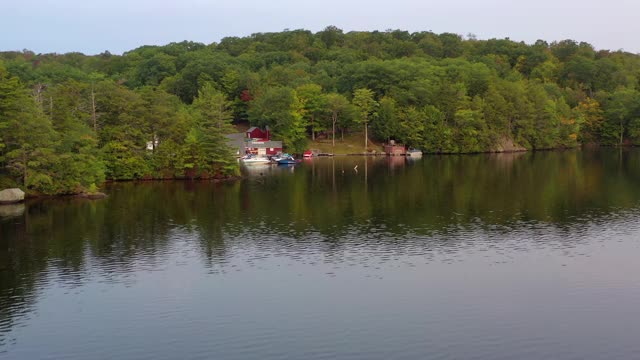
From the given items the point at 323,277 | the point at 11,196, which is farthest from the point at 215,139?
the point at 323,277

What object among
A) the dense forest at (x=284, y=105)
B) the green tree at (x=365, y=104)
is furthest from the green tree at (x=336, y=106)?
the green tree at (x=365, y=104)

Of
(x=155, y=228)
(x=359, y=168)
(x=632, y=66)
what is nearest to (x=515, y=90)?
(x=359, y=168)

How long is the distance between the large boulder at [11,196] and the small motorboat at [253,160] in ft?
166

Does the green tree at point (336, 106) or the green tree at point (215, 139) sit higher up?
the green tree at point (336, 106)

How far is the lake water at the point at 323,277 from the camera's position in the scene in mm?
26750

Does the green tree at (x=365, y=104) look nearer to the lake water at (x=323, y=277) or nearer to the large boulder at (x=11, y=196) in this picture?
the lake water at (x=323, y=277)

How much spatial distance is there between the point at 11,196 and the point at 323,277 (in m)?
39.1

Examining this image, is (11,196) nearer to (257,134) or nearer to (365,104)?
(257,134)

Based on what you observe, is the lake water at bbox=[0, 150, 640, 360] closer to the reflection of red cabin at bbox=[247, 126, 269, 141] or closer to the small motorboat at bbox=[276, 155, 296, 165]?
the small motorboat at bbox=[276, 155, 296, 165]

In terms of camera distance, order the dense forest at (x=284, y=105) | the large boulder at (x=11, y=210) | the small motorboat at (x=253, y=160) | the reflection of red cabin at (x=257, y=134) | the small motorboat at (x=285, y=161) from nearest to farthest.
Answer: the large boulder at (x=11, y=210) < the dense forest at (x=284, y=105) < the small motorboat at (x=285, y=161) < the small motorboat at (x=253, y=160) < the reflection of red cabin at (x=257, y=134)

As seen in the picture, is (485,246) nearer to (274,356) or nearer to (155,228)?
(274,356)

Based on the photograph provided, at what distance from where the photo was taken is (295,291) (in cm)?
3331

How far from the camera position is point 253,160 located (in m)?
111

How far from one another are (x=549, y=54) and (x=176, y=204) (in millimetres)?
166976
